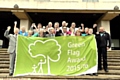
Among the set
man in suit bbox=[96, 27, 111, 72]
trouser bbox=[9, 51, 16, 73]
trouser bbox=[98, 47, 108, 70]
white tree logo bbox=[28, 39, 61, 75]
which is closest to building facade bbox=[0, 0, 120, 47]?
man in suit bbox=[96, 27, 111, 72]

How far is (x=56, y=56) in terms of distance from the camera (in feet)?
26.2

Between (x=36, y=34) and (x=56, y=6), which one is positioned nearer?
(x=36, y=34)

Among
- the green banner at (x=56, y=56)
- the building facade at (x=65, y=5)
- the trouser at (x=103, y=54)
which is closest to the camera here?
the green banner at (x=56, y=56)

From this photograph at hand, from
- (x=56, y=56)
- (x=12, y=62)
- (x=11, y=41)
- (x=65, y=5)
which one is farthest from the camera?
(x=65, y=5)

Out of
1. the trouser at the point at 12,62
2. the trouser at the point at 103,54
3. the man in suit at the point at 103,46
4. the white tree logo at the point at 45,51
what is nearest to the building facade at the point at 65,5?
the man in suit at the point at 103,46

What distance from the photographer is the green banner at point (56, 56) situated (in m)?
7.79

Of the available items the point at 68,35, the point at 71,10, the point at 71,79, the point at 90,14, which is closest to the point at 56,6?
the point at 71,10

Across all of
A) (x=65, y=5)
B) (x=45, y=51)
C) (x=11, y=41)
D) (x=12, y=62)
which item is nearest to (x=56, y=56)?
(x=45, y=51)

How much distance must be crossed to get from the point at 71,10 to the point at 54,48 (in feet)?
22.6

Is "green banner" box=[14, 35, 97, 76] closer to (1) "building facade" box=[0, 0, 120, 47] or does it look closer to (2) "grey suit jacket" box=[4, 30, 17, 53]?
(2) "grey suit jacket" box=[4, 30, 17, 53]

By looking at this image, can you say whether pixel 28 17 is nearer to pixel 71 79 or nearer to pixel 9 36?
pixel 9 36

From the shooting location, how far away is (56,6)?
599 inches

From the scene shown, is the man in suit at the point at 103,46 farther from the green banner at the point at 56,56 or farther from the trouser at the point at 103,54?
the green banner at the point at 56,56

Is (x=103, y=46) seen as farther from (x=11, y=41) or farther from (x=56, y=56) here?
(x=11, y=41)
